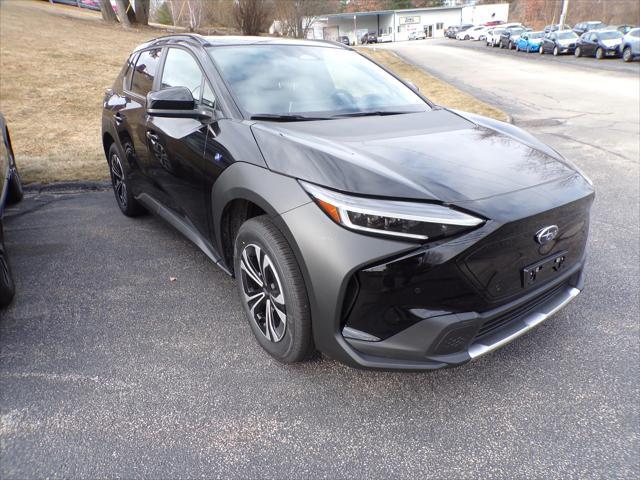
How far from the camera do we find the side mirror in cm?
288

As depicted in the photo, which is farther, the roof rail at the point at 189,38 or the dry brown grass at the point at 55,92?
the dry brown grass at the point at 55,92

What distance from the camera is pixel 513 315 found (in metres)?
2.30

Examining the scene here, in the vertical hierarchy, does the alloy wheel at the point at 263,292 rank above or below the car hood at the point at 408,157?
below

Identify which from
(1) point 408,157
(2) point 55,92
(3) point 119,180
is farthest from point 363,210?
(2) point 55,92

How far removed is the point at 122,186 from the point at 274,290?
3.07 metres

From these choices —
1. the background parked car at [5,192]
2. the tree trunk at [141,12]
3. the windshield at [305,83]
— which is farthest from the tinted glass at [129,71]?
the tree trunk at [141,12]

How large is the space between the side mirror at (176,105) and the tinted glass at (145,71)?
1.12m

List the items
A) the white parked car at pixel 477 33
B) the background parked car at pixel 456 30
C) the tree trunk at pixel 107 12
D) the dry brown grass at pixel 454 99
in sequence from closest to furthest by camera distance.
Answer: the dry brown grass at pixel 454 99
the tree trunk at pixel 107 12
the white parked car at pixel 477 33
the background parked car at pixel 456 30

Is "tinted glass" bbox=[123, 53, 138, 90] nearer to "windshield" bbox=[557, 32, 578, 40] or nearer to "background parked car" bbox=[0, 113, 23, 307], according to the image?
"background parked car" bbox=[0, 113, 23, 307]

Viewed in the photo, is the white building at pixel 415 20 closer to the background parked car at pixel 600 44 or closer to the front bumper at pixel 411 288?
the background parked car at pixel 600 44

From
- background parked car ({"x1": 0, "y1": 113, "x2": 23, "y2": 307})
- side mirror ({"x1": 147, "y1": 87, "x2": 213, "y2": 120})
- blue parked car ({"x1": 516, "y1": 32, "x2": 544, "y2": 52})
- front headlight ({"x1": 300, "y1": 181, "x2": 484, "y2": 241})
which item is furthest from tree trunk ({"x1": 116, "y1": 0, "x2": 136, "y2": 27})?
front headlight ({"x1": 300, "y1": 181, "x2": 484, "y2": 241})

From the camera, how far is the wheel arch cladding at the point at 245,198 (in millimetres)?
2250

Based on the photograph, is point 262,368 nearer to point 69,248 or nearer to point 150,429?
point 150,429

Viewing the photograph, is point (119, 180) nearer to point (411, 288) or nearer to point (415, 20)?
point (411, 288)
